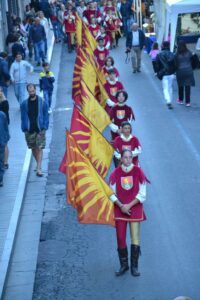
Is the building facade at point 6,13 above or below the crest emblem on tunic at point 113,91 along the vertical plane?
below

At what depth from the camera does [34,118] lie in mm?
14258

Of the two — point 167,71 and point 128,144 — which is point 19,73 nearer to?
point 167,71

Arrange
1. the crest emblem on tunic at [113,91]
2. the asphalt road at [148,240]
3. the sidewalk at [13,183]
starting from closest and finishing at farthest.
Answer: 1. the asphalt road at [148,240]
2. the sidewalk at [13,183]
3. the crest emblem on tunic at [113,91]

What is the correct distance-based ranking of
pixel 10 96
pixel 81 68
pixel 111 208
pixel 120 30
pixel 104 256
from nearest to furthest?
pixel 111 208 → pixel 104 256 → pixel 81 68 → pixel 10 96 → pixel 120 30

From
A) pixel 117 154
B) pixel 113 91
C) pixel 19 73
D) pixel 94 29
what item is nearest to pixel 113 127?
pixel 117 154

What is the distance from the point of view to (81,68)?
18000 millimetres

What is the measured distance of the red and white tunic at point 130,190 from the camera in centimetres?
977

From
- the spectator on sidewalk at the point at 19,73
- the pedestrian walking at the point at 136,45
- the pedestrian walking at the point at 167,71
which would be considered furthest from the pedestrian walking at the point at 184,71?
the pedestrian walking at the point at 136,45

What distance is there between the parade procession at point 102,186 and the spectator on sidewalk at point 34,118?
0.06ft

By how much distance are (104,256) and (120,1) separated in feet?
82.5

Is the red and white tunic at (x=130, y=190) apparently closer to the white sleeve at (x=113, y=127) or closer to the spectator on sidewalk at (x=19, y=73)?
the white sleeve at (x=113, y=127)

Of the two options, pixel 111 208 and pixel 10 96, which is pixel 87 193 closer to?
pixel 111 208

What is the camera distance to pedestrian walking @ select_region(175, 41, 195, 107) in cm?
1967

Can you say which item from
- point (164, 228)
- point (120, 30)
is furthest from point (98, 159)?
point (120, 30)
